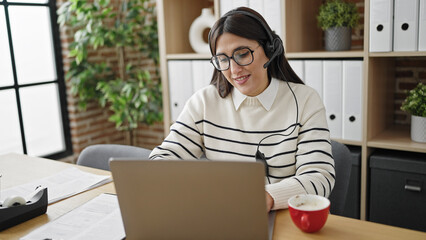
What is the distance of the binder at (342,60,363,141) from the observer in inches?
81.7

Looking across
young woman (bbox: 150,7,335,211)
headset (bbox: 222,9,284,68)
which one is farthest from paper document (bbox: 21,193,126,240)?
headset (bbox: 222,9,284,68)

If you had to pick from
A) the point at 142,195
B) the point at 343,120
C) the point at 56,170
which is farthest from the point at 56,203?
the point at 343,120

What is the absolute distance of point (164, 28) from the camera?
2666 millimetres

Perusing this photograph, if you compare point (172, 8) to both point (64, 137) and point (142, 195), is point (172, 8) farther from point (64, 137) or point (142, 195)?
point (142, 195)

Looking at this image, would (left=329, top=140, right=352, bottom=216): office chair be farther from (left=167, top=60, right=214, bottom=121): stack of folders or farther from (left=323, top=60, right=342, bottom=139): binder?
(left=167, top=60, right=214, bottom=121): stack of folders

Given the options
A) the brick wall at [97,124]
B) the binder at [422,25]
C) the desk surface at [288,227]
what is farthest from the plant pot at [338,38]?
the brick wall at [97,124]

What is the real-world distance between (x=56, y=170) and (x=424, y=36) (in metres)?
1.69

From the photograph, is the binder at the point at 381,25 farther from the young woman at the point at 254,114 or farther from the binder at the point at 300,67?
the young woman at the point at 254,114

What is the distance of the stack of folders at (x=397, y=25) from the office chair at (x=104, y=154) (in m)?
1.22

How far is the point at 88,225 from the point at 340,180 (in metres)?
0.83

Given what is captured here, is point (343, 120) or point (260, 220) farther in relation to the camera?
point (343, 120)

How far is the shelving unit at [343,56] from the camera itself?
2.06 metres

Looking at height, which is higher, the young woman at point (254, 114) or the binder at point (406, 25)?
the binder at point (406, 25)

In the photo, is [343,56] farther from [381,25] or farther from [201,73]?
[201,73]
